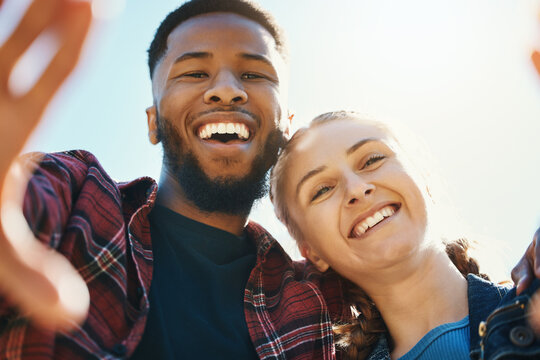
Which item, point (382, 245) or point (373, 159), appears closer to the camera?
point (382, 245)

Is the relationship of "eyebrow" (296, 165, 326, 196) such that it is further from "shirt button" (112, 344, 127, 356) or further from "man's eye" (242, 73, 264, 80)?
"shirt button" (112, 344, 127, 356)

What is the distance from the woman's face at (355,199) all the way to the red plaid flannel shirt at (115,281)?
0.32 meters

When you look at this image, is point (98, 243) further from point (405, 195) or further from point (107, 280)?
point (405, 195)

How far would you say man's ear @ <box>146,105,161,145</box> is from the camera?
10.2 feet

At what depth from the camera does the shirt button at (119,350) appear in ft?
5.64

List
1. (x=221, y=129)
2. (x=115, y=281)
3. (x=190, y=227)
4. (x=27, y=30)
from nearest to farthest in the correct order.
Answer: (x=27, y=30)
(x=115, y=281)
(x=190, y=227)
(x=221, y=129)

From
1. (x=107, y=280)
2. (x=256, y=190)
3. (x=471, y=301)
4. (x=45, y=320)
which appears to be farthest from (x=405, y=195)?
(x=45, y=320)

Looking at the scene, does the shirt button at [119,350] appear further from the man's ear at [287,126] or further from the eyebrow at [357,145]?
the man's ear at [287,126]

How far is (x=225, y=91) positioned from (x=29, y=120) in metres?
1.78

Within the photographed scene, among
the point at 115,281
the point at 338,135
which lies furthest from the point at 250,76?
the point at 115,281

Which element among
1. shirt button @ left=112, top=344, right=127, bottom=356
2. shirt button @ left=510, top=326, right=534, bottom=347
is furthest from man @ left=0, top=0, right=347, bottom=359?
shirt button @ left=510, top=326, right=534, bottom=347

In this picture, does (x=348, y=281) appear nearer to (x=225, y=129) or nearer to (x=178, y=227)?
(x=178, y=227)

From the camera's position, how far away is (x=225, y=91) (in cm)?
269

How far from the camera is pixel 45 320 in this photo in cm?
154
